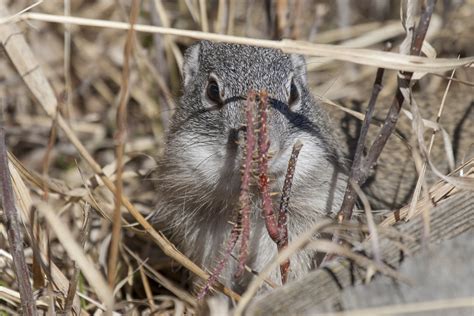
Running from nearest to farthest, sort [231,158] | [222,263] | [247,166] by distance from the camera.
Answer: [247,166]
[222,263]
[231,158]

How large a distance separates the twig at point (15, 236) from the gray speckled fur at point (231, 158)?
26.6 inches

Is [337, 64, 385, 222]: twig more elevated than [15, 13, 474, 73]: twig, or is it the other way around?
[15, 13, 474, 73]: twig

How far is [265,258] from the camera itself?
286 centimetres

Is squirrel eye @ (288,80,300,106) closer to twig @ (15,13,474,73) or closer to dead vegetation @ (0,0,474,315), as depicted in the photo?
dead vegetation @ (0,0,474,315)

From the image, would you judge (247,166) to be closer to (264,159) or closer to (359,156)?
(264,159)

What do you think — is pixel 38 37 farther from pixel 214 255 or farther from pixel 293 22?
pixel 214 255

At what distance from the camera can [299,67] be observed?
3061 millimetres

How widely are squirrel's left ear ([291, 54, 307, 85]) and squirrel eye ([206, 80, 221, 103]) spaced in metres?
0.36

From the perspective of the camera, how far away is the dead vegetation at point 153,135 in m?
2.20

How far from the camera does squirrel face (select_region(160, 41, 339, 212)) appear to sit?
8.30 feet

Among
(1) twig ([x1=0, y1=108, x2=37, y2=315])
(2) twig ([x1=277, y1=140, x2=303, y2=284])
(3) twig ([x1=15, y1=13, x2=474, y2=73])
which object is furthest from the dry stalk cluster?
(1) twig ([x1=0, y1=108, x2=37, y2=315])

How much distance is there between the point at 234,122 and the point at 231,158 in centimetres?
12

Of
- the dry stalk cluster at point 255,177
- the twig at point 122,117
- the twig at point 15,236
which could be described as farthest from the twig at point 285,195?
the twig at point 15,236

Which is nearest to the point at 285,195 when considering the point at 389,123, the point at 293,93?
the point at 389,123
